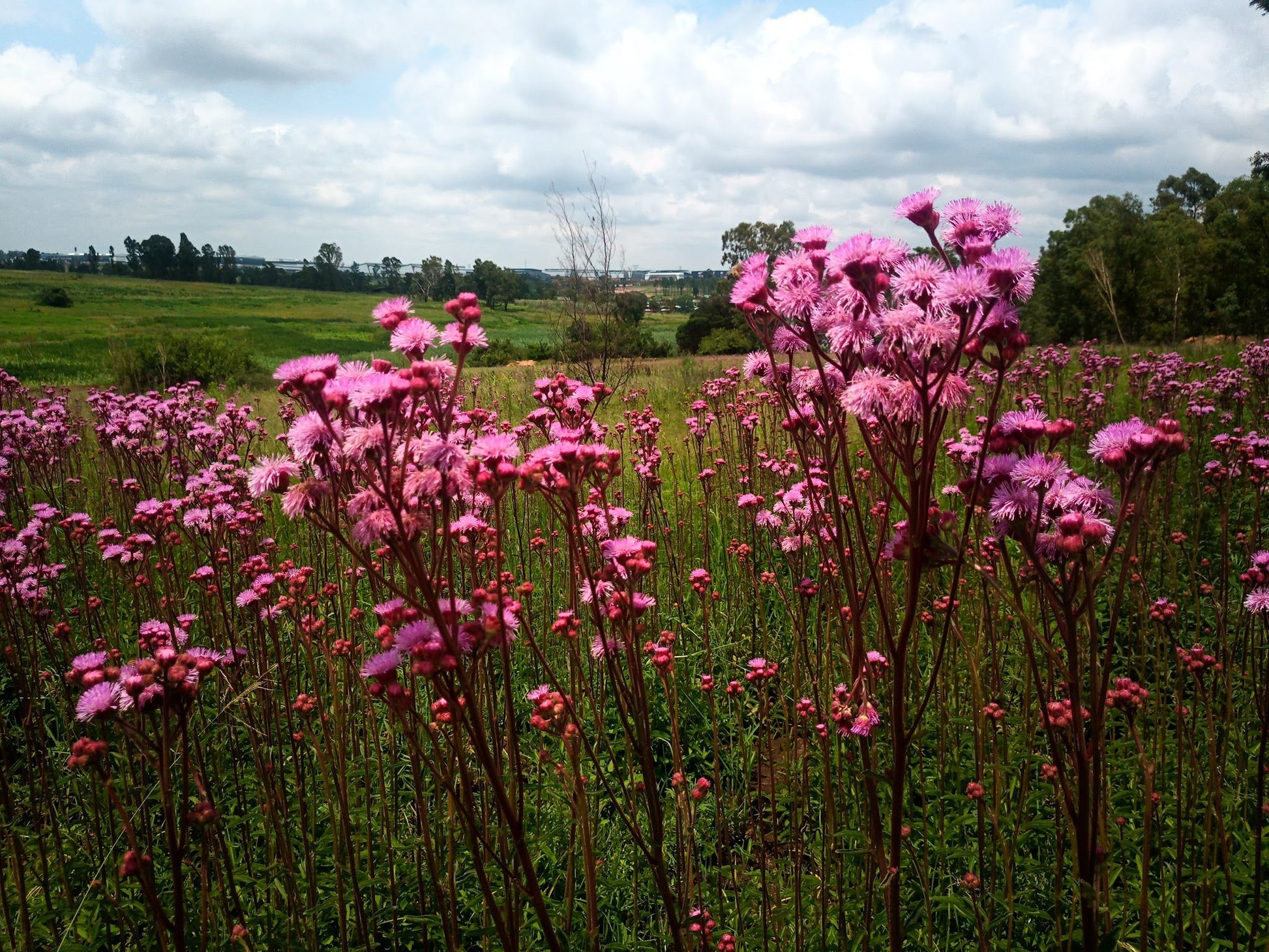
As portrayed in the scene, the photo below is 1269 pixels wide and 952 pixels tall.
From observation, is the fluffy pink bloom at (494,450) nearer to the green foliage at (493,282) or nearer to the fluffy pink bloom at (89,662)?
the fluffy pink bloom at (89,662)

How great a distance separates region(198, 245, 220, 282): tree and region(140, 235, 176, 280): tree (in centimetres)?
384

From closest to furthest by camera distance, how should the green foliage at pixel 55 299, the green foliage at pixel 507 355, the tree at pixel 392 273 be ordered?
the green foliage at pixel 507 355 → the green foliage at pixel 55 299 → the tree at pixel 392 273

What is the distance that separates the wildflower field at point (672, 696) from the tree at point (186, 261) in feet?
419

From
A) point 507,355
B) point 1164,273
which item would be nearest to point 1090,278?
point 1164,273

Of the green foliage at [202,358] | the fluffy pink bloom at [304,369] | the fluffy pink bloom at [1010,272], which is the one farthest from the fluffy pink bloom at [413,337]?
the green foliage at [202,358]

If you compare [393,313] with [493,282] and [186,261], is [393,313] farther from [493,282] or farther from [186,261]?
[186,261]

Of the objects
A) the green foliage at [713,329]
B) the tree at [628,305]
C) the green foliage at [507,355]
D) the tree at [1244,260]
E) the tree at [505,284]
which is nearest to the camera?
the tree at [628,305]

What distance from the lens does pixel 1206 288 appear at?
127ft

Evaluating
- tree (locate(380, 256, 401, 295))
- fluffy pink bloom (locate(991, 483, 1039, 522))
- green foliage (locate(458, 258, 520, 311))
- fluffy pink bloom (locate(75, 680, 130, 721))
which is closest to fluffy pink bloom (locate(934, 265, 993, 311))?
fluffy pink bloom (locate(991, 483, 1039, 522))

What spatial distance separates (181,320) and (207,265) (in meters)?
58.5

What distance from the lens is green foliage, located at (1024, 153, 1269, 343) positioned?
116 ft

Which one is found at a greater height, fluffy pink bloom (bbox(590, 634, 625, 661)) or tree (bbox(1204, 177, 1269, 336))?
tree (bbox(1204, 177, 1269, 336))

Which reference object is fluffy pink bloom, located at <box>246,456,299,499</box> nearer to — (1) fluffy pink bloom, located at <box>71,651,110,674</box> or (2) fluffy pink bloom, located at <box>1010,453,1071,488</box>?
(1) fluffy pink bloom, located at <box>71,651,110,674</box>

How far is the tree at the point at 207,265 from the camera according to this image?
113 meters
